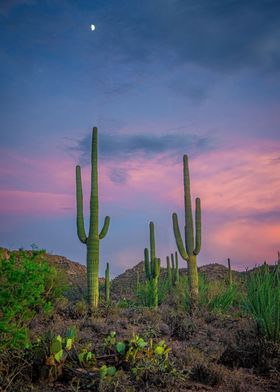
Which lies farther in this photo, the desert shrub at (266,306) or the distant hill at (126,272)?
the distant hill at (126,272)

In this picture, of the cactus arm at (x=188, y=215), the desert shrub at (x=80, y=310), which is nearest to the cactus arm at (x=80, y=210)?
the desert shrub at (x=80, y=310)

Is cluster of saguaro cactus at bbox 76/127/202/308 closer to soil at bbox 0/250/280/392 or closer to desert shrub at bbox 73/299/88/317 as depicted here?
desert shrub at bbox 73/299/88/317

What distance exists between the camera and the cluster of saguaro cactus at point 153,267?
54.1 ft

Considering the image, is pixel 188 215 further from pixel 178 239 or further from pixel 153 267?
pixel 153 267

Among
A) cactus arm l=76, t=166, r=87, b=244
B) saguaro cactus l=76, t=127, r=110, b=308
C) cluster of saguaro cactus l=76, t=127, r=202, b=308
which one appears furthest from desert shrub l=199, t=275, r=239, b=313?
cactus arm l=76, t=166, r=87, b=244

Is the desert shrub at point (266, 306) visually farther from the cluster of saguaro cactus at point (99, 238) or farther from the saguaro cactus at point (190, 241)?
the saguaro cactus at point (190, 241)

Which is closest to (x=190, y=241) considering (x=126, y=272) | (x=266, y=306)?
(x=266, y=306)

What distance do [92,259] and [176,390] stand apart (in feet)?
32.3

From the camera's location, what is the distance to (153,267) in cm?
1848

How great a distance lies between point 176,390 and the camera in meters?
Result: 6.48

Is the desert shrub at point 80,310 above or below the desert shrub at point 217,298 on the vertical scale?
below

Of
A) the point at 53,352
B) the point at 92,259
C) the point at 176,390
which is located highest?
the point at 92,259

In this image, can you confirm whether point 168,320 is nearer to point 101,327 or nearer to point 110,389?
point 101,327

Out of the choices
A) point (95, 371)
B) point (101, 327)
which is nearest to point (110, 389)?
point (95, 371)
